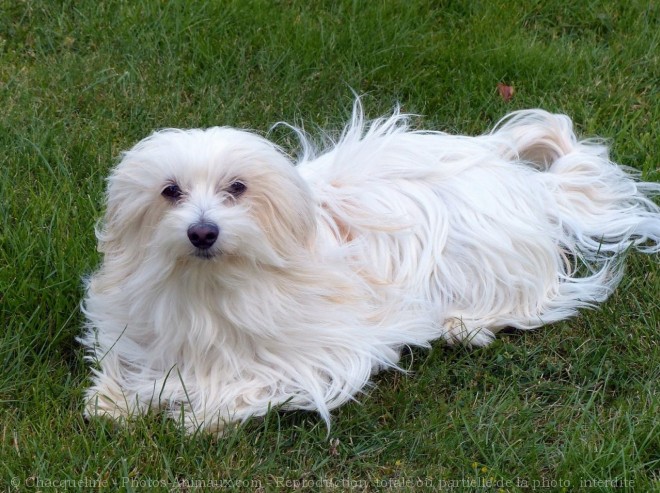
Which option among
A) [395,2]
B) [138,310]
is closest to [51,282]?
[138,310]

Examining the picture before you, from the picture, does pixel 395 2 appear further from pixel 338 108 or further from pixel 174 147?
pixel 174 147

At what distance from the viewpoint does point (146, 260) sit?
10.6 ft

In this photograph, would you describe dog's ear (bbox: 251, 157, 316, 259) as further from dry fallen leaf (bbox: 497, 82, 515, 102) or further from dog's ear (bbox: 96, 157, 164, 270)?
dry fallen leaf (bbox: 497, 82, 515, 102)

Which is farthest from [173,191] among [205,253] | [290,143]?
[290,143]

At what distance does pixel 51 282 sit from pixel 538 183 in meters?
2.11

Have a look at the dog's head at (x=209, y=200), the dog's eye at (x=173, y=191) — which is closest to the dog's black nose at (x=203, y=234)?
the dog's head at (x=209, y=200)

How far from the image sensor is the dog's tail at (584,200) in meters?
4.23

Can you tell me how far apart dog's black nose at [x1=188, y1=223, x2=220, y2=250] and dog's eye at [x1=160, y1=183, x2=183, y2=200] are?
187mm

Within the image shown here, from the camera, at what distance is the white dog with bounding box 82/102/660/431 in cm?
316

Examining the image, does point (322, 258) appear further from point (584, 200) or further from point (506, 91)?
point (506, 91)

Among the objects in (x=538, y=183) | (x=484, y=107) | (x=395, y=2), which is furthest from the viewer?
(x=395, y=2)

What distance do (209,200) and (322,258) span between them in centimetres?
60

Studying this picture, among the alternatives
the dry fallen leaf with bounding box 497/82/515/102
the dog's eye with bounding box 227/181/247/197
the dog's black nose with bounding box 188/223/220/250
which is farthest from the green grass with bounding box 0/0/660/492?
the dog's eye with bounding box 227/181/247/197

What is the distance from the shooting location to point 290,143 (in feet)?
16.4
